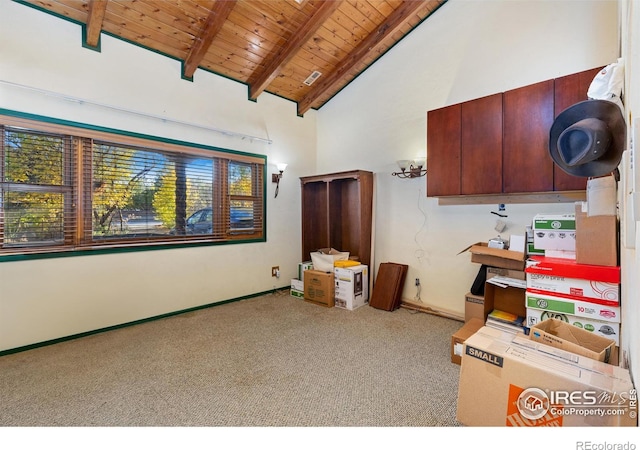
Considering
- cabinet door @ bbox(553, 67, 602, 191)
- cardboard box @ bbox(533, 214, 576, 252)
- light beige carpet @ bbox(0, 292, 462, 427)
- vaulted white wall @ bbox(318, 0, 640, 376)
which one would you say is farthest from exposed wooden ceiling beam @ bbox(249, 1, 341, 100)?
light beige carpet @ bbox(0, 292, 462, 427)

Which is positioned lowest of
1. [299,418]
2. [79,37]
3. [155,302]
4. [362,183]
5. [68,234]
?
[299,418]

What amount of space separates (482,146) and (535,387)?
7.50 feet

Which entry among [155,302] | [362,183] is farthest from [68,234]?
[362,183]

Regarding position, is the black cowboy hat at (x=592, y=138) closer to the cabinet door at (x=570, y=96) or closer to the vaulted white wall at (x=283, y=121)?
the cabinet door at (x=570, y=96)

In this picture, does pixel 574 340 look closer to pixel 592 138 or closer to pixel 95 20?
pixel 592 138

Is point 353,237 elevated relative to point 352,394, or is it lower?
elevated

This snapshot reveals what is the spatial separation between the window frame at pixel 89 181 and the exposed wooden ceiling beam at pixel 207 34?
3.02 ft

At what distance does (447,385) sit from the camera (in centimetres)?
Answer: 209

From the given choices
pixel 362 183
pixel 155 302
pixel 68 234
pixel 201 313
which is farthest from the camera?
pixel 362 183

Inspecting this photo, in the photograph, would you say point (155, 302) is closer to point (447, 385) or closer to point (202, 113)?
point (202, 113)

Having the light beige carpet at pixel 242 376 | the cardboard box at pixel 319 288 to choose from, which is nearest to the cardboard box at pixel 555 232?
the light beige carpet at pixel 242 376

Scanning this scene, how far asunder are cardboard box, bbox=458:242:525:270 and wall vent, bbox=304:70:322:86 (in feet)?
10.7

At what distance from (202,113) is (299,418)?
141 inches

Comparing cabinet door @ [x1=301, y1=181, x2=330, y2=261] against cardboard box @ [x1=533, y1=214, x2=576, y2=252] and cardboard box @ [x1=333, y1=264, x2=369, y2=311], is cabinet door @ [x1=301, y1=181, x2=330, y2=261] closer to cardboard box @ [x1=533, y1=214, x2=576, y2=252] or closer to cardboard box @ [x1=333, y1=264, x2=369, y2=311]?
cardboard box @ [x1=333, y1=264, x2=369, y2=311]
